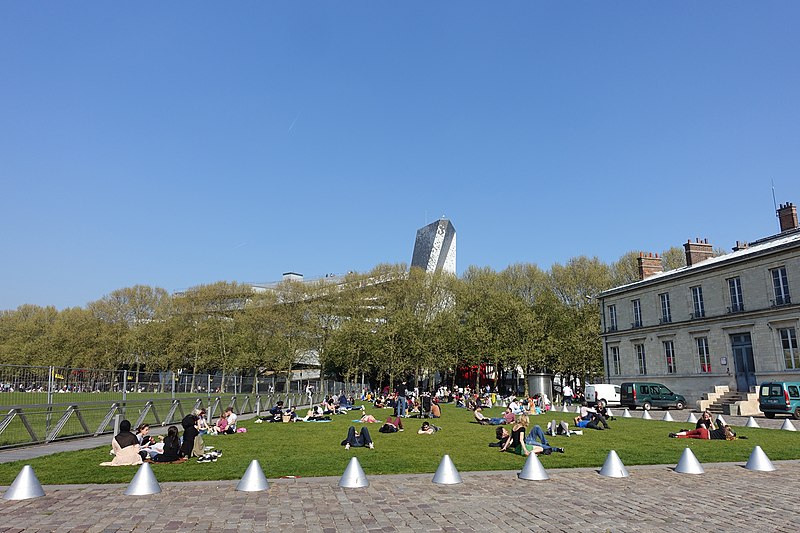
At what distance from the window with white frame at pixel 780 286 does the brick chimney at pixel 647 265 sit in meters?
14.4

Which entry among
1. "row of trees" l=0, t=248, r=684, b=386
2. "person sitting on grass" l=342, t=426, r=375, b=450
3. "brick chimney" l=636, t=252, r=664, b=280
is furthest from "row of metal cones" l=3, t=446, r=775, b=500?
"row of trees" l=0, t=248, r=684, b=386

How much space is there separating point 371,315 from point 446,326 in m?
9.62

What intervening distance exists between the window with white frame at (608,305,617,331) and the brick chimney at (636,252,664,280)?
3.50 m

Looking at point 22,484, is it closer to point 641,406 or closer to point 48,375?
point 48,375

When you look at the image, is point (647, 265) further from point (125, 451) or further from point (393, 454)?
point (125, 451)

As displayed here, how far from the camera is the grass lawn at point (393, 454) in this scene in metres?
11.6

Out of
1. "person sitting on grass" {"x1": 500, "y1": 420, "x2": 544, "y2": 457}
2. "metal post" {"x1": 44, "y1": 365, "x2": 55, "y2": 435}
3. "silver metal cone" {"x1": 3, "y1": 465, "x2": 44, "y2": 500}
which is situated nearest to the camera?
"silver metal cone" {"x1": 3, "y1": 465, "x2": 44, "y2": 500}

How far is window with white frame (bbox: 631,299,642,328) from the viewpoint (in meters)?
43.6

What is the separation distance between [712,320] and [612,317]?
1141 cm

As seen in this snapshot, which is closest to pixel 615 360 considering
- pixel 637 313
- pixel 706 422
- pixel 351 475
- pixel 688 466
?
pixel 637 313

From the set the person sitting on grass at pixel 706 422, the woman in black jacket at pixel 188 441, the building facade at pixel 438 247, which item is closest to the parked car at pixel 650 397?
the person sitting on grass at pixel 706 422

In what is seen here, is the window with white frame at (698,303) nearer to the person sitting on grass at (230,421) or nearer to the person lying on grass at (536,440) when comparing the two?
the person lying on grass at (536,440)

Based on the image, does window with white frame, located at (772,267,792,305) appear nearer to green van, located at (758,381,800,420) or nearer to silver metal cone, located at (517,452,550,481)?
green van, located at (758,381,800,420)

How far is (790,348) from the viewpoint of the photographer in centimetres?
3147
